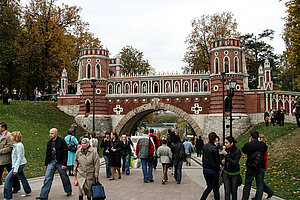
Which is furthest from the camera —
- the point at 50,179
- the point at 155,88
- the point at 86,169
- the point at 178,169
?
the point at 155,88

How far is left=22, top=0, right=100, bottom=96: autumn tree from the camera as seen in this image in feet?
97.8

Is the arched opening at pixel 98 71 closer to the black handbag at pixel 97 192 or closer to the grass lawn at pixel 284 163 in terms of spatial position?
the grass lawn at pixel 284 163

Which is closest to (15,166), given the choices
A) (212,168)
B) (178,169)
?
(212,168)

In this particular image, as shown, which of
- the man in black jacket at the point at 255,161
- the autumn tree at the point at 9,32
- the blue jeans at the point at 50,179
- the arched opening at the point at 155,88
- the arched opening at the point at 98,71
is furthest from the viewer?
the autumn tree at the point at 9,32

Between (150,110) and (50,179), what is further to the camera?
(150,110)

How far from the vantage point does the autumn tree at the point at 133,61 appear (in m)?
43.1

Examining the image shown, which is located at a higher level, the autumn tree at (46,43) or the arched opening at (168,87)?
the autumn tree at (46,43)

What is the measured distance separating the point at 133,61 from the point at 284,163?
33889mm

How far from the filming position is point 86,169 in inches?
262

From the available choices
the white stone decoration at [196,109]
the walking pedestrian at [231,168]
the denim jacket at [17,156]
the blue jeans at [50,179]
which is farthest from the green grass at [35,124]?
the white stone decoration at [196,109]

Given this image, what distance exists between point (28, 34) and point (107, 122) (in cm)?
1359

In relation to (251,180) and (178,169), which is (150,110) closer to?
(178,169)

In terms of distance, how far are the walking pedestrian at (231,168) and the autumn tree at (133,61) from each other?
36.7 m

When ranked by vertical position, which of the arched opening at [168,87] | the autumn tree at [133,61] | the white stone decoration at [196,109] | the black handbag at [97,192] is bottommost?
the black handbag at [97,192]
